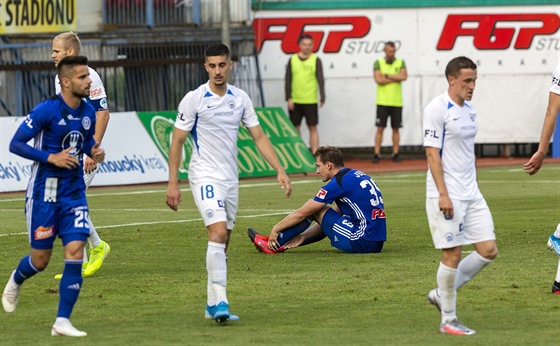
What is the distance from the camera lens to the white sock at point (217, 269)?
31.7ft

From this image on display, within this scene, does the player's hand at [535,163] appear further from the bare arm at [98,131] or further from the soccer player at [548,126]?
the bare arm at [98,131]

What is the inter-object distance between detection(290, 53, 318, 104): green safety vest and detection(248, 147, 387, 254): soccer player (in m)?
14.1

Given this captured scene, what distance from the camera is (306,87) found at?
92.1ft

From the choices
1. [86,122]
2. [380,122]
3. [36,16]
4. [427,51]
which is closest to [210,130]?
[86,122]

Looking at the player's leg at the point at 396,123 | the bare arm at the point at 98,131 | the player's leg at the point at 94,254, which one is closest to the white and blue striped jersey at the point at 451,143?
the bare arm at the point at 98,131

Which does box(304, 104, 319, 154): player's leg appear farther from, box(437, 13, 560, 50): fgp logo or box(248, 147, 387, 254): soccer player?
box(248, 147, 387, 254): soccer player

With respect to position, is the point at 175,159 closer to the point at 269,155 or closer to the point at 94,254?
the point at 269,155

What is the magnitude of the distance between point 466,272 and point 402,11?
2063 centimetres

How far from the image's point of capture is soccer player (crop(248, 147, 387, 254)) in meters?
13.6

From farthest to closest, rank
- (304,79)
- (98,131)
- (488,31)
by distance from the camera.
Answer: (488,31)
(304,79)
(98,131)

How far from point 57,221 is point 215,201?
1161mm

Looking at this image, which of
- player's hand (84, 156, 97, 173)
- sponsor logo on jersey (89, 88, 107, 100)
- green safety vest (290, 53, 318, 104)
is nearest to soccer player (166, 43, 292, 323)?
player's hand (84, 156, 97, 173)

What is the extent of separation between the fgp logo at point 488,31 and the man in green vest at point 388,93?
1.72 meters

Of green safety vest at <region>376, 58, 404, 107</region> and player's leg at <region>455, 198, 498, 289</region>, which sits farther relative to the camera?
green safety vest at <region>376, 58, 404, 107</region>
